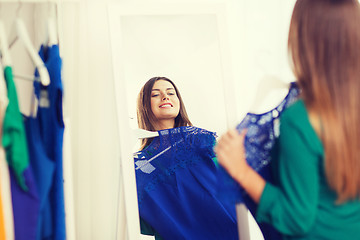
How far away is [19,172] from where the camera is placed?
3.54ft

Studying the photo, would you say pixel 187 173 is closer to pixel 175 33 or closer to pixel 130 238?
pixel 130 238

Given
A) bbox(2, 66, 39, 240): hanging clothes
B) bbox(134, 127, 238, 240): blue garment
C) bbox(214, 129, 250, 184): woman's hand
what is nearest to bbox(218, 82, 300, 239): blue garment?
bbox(214, 129, 250, 184): woman's hand

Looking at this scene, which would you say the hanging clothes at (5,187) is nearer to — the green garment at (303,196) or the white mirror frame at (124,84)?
the white mirror frame at (124,84)

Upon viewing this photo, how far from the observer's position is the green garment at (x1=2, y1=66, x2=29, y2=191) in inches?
41.8

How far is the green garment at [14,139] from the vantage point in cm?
106

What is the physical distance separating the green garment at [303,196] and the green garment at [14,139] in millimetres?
748

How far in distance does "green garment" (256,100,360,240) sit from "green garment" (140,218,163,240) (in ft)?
2.28

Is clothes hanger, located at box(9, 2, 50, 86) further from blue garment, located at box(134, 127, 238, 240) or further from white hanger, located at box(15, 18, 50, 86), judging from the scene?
blue garment, located at box(134, 127, 238, 240)

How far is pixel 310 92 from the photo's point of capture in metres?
0.95

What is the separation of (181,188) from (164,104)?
40cm

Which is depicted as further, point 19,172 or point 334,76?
point 19,172

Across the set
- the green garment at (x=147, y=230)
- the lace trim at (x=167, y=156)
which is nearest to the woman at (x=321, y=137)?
the lace trim at (x=167, y=156)

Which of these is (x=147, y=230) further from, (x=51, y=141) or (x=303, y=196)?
(x=303, y=196)

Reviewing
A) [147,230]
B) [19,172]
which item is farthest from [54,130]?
[147,230]
